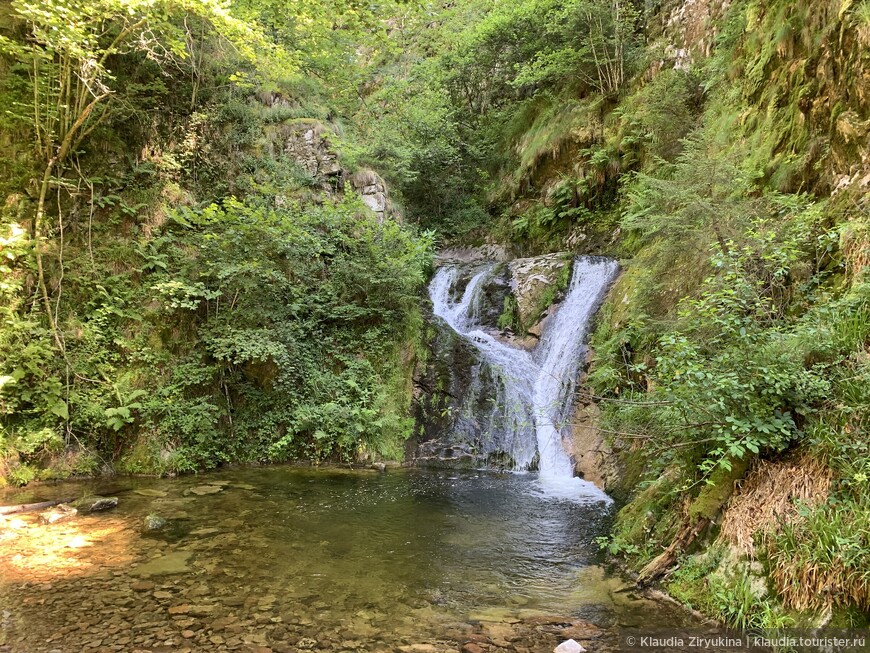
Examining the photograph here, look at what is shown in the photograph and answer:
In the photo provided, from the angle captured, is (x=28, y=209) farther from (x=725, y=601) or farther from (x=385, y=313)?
(x=725, y=601)

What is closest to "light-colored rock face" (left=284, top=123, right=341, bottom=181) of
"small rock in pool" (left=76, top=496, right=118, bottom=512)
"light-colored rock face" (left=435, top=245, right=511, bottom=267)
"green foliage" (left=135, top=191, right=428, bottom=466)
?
"green foliage" (left=135, top=191, right=428, bottom=466)

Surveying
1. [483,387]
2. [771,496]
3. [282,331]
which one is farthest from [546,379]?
[771,496]

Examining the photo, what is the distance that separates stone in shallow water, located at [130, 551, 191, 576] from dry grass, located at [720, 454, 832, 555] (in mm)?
5010

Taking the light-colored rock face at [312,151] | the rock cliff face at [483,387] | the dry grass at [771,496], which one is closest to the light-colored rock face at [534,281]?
the rock cliff face at [483,387]

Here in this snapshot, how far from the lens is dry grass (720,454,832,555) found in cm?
330

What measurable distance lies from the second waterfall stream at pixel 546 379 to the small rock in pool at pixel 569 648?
424 cm

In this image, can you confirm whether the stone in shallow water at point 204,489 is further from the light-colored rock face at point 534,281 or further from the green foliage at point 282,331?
the light-colored rock face at point 534,281

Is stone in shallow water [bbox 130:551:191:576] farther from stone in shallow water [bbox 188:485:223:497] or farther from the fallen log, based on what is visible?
the fallen log

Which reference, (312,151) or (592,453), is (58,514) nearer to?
(592,453)

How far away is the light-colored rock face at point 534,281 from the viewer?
38.5 feet

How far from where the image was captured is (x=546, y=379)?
1013 centimetres

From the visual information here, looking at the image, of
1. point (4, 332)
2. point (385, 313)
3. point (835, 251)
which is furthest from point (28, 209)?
point (835, 251)

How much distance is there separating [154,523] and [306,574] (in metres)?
2.36

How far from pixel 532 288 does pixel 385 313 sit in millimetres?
4062
